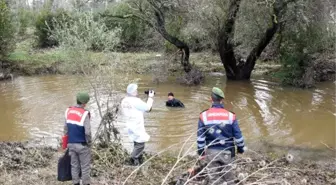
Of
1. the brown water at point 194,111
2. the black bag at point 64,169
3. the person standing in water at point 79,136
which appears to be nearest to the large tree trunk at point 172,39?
the brown water at point 194,111

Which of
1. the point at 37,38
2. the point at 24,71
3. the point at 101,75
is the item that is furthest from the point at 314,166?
the point at 37,38

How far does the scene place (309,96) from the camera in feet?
60.2

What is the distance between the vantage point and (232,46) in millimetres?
21031

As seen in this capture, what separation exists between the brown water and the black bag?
304 centimetres

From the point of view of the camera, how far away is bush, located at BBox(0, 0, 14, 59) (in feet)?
77.4

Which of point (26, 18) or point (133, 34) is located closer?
point (133, 34)

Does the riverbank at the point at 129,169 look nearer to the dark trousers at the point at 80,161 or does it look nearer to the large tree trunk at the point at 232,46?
the dark trousers at the point at 80,161

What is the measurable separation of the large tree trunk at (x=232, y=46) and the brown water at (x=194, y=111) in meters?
0.73

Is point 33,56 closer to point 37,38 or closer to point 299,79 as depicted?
point 37,38

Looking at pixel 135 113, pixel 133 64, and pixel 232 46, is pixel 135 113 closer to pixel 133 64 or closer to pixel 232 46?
pixel 232 46

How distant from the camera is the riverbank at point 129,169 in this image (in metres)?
8.12

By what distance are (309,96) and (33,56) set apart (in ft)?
57.7

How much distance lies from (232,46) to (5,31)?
12.5m

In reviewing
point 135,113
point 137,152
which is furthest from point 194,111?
point 135,113
